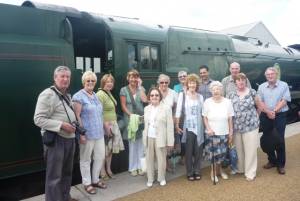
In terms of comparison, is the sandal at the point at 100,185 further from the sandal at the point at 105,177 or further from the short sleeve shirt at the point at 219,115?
the short sleeve shirt at the point at 219,115

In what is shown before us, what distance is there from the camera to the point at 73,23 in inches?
249

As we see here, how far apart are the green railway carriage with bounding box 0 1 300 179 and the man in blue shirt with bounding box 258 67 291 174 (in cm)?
215

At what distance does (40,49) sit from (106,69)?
1.69 metres

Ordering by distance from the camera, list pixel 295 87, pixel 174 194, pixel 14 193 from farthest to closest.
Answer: pixel 295 87 < pixel 14 193 < pixel 174 194

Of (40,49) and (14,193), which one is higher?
(40,49)

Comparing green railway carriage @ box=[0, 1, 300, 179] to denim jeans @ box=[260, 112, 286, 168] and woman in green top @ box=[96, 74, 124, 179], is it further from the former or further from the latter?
denim jeans @ box=[260, 112, 286, 168]

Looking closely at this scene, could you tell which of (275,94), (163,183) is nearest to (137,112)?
(163,183)

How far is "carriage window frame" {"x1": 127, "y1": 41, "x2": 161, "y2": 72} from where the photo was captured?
617 centimetres

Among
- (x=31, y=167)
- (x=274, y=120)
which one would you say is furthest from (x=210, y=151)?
(x=31, y=167)

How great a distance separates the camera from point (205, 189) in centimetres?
466

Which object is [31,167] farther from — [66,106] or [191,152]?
[191,152]

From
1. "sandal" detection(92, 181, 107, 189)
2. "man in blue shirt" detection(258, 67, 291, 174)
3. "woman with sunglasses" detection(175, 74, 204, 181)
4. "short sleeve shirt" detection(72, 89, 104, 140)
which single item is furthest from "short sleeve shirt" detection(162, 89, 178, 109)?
"sandal" detection(92, 181, 107, 189)

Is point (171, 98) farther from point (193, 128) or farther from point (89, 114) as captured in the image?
point (89, 114)

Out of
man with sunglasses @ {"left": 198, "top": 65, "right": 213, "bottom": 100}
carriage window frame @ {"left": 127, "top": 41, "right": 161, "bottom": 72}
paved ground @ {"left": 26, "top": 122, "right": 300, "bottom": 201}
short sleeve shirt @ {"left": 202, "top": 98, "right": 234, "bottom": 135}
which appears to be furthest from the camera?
carriage window frame @ {"left": 127, "top": 41, "right": 161, "bottom": 72}
